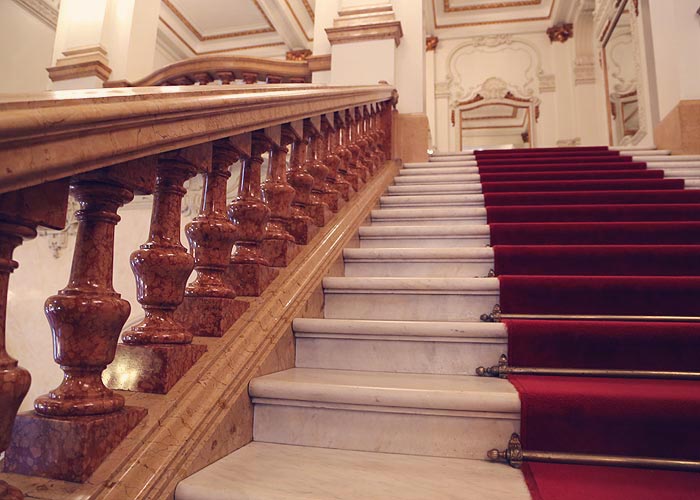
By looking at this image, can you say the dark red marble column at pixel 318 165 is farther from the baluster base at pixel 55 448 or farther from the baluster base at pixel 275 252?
the baluster base at pixel 55 448

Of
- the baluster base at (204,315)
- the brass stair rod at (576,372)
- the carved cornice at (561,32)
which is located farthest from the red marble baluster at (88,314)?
the carved cornice at (561,32)

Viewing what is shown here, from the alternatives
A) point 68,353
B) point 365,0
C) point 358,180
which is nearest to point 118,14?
point 365,0

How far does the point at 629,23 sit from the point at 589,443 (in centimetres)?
593

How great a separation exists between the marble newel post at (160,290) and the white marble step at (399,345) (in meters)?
0.51

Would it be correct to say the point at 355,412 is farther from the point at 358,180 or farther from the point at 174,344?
the point at 358,180

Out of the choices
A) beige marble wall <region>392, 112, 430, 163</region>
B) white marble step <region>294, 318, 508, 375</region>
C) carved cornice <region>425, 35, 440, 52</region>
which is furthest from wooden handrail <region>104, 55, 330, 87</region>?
carved cornice <region>425, 35, 440, 52</region>

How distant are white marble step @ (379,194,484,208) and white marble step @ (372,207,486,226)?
0.19 meters

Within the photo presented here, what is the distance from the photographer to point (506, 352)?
132 cm

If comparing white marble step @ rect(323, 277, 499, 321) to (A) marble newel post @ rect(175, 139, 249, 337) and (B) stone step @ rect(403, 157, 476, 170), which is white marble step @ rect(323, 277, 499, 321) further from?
(B) stone step @ rect(403, 157, 476, 170)

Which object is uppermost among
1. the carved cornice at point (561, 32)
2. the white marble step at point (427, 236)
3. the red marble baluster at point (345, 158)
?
the carved cornice at point (561, 32)

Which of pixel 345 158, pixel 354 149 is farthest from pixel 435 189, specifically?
pixel 345 158

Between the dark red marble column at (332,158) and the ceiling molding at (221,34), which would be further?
the ceiling molding at (221,34)

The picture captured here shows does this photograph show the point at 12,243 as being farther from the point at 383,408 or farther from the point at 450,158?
the point at 450,158

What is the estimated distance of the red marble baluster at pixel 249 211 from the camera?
50.6 inches
